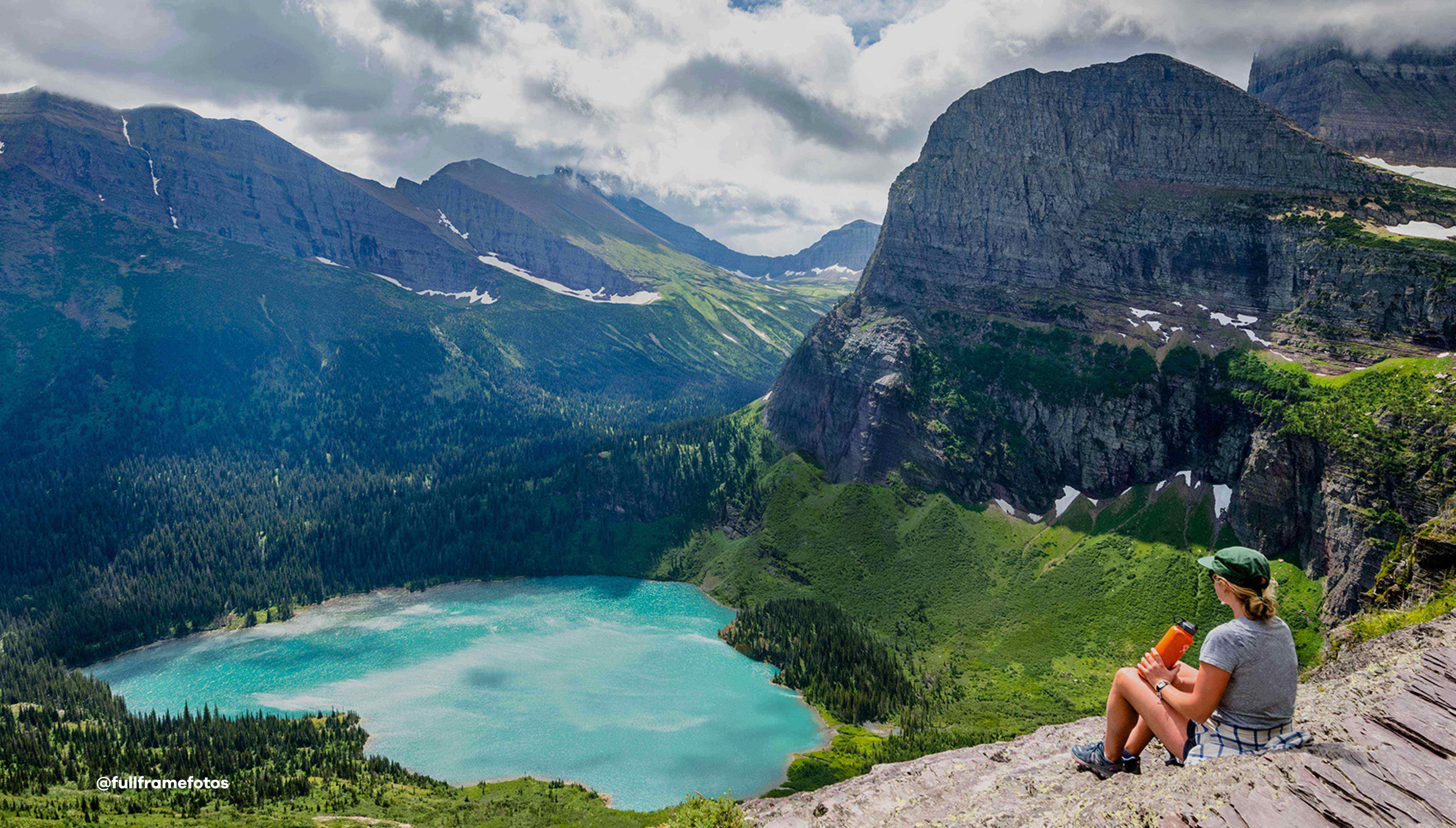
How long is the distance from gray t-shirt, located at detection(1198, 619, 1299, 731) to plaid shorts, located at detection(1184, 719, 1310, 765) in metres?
0.16

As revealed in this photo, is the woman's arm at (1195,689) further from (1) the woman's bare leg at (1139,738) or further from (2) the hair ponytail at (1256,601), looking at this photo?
(2) the hair ponytail at (1256,601)

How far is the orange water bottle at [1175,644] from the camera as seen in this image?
43.5 feet

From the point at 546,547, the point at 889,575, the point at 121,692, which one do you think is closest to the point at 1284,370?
the point at 889,575

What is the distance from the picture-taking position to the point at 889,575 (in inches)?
5369

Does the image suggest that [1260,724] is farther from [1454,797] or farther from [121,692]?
[121,692]

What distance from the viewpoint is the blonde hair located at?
12070 millimetres

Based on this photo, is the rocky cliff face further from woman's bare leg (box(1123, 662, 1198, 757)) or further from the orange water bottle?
the orange water bottle

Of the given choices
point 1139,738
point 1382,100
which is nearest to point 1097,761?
point 1139,738

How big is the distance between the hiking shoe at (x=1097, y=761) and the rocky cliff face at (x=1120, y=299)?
9158cm

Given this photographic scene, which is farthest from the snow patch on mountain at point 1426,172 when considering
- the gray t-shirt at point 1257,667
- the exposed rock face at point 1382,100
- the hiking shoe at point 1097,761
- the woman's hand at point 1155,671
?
the gray t-shirt at point 1257,667

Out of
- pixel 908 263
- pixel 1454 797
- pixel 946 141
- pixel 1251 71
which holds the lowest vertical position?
pixel 1454 797

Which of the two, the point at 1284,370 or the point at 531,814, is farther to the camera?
the point at 1284,370

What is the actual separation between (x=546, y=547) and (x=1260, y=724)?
184m

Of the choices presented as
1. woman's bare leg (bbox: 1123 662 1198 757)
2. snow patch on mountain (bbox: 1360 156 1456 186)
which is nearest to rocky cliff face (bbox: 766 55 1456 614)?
snow patch on mountain (bbox: 1360 156 1456 186)
